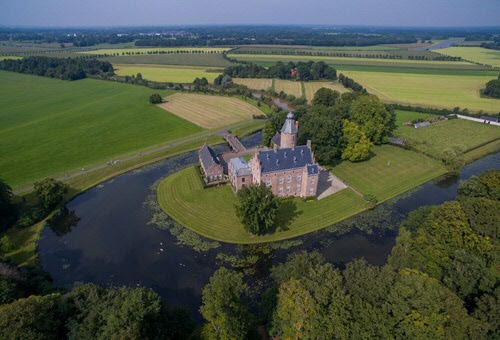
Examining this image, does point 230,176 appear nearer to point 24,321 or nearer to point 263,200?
point 263,200

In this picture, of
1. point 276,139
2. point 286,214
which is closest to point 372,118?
point 276,139

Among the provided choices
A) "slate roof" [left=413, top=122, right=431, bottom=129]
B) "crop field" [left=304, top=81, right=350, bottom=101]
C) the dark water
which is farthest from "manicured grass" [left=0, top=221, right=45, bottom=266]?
"crop field" [left=304, top=81, right=350, bottom=101]

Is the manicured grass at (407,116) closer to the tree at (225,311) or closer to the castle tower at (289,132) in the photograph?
the castle tower at (289,132)

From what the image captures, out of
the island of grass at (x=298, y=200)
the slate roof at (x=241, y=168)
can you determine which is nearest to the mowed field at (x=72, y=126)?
the island of grass at (x=298, y=200)

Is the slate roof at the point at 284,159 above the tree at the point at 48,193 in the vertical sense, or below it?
above

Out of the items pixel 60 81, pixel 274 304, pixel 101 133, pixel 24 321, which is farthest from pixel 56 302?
pixel 60 81

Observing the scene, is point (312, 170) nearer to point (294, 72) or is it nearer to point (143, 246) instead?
point (143, 246)
